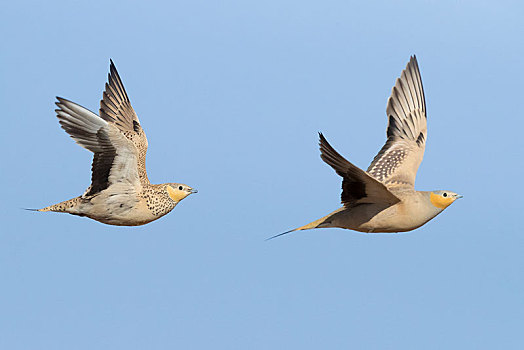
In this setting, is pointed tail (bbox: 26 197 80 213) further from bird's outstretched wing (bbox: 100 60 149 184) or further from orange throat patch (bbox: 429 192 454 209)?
orange throat patch (bbox: 429 192 454 209)

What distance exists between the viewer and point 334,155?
1014 centimetres

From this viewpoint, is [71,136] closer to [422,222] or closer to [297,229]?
[297,229]

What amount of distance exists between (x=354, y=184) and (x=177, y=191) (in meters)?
2.60

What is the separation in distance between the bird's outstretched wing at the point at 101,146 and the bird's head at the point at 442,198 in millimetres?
4063

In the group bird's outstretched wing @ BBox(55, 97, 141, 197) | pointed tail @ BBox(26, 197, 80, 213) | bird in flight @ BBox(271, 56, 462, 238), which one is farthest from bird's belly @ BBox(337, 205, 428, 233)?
pointed tail @ BBox(26, 197, 80, 213)

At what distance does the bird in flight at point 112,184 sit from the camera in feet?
36.3

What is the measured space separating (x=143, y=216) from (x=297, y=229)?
212 centimetres

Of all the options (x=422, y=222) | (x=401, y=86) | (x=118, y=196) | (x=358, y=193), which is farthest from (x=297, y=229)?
(x=401, y=86)

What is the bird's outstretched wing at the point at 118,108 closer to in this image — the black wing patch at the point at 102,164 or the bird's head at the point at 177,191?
the bird's head at the point at 177,191

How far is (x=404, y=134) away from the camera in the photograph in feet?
46.3

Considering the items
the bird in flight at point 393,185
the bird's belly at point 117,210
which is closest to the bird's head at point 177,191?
the bird's belly at point 117,210

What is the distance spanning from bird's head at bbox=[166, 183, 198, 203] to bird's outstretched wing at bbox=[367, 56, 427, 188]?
294 cm

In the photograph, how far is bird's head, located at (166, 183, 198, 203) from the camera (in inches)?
471

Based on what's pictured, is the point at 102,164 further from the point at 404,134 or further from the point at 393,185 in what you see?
the point at 404,134
